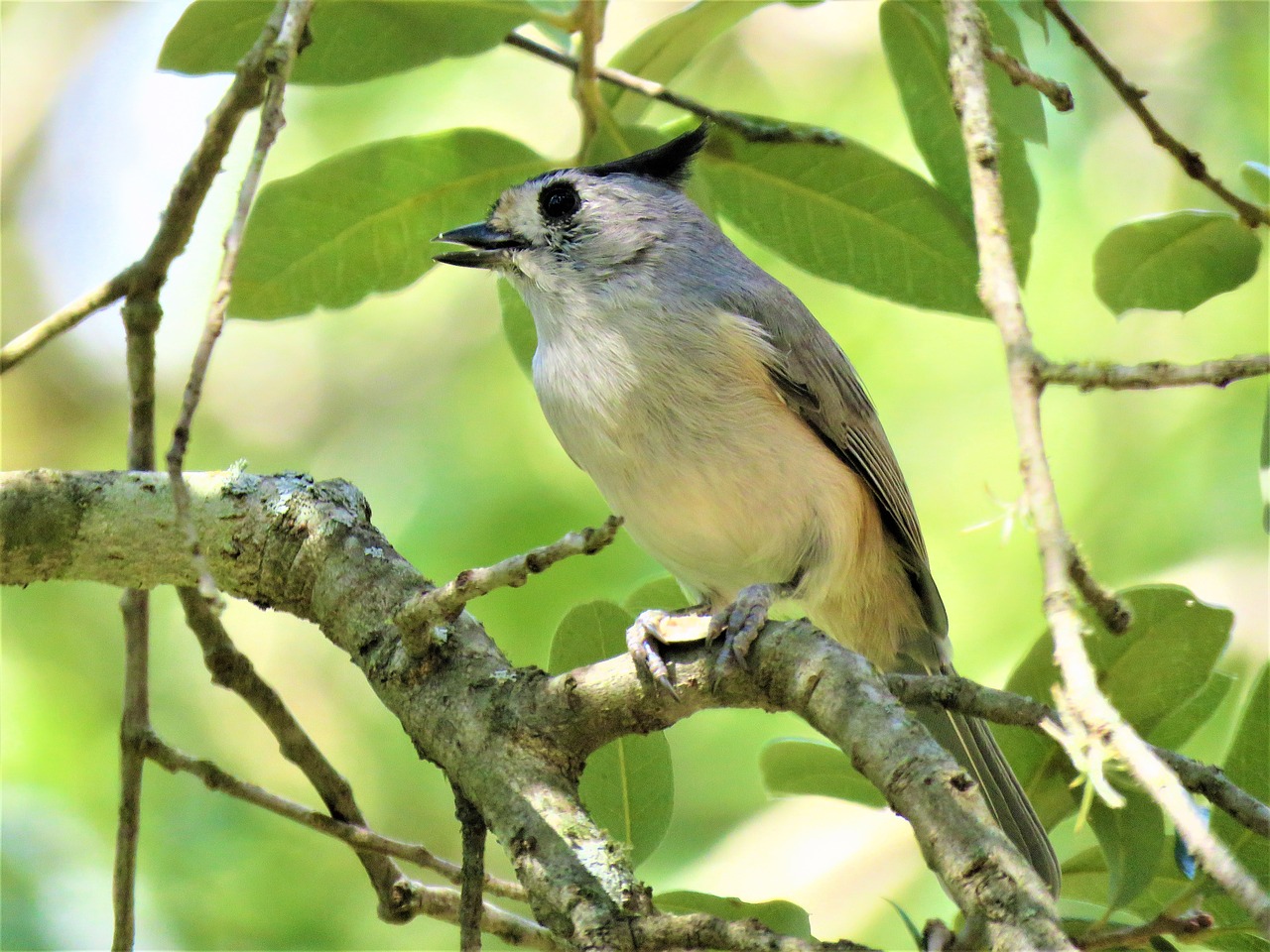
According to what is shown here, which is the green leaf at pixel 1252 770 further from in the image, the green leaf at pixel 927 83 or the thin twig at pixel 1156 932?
the green leaf at pixel 927 83

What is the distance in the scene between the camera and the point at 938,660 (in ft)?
10.8

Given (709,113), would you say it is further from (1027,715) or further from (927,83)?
(1027,715)

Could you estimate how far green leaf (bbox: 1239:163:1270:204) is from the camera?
2.37 metres

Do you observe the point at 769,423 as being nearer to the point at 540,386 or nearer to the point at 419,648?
the point at 540,386

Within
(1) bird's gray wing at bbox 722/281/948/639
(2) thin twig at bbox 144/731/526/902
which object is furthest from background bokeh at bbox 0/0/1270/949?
(2) thin twig at bbox 144/731/526/902

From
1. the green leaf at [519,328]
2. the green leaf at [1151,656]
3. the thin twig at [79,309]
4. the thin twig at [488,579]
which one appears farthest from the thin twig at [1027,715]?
the thin twig at [79,309]

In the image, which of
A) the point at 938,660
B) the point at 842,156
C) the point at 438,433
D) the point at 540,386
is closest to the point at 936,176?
the point at 842,156

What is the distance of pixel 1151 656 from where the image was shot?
2.25 m

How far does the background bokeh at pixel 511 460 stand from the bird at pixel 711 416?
0.52 m

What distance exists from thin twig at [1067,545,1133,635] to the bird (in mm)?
1006

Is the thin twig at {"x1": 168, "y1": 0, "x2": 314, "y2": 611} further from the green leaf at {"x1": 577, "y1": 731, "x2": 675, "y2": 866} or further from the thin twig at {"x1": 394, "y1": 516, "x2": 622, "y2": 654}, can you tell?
the green leaf at {"x1": 577, "y1": 731, "x2": 675, "y2": 866}

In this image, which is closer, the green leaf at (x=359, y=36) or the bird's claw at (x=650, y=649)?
the bird's claw at (x=650, y=649)

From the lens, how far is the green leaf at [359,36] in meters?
2.57

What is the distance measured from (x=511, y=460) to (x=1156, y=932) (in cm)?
317
